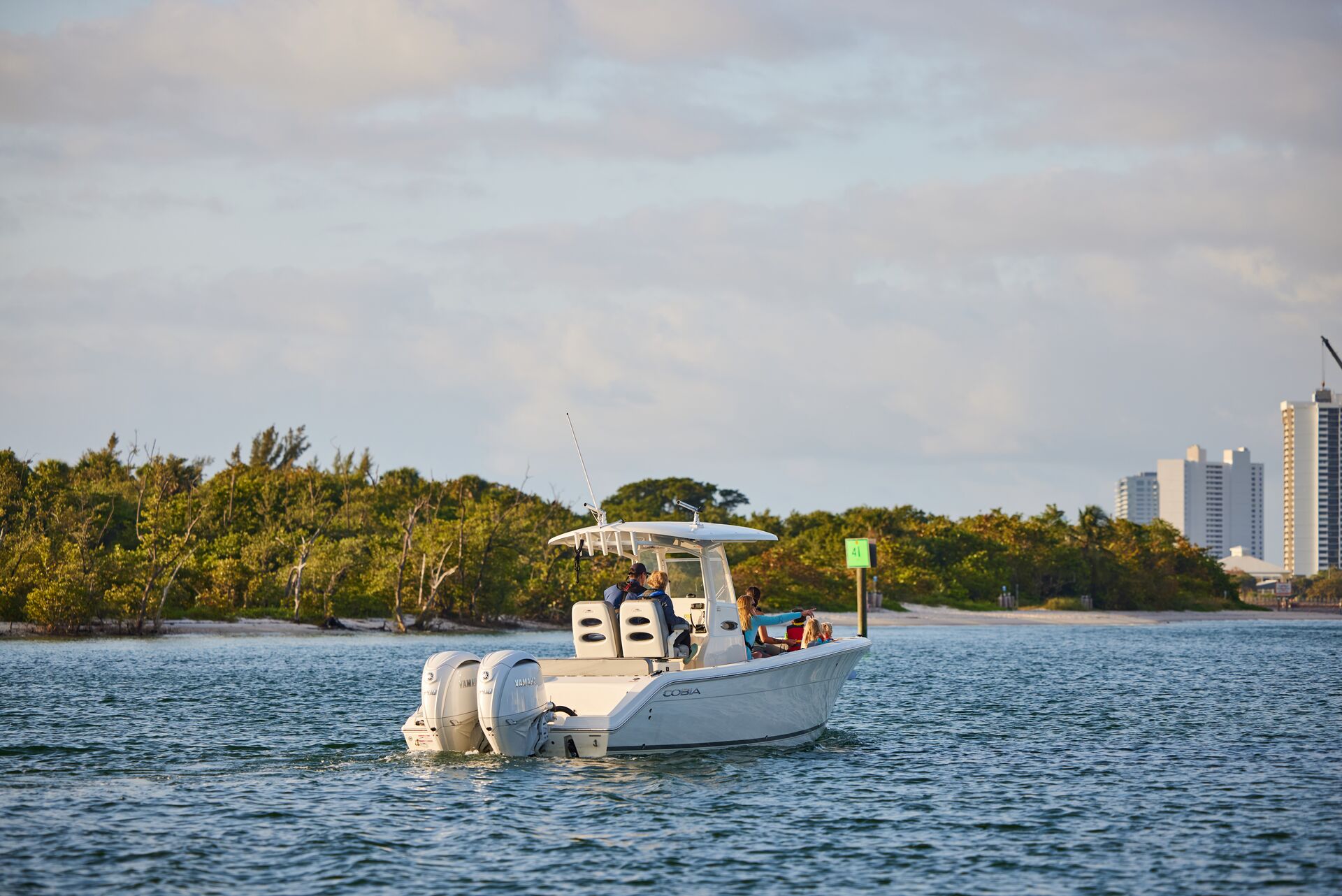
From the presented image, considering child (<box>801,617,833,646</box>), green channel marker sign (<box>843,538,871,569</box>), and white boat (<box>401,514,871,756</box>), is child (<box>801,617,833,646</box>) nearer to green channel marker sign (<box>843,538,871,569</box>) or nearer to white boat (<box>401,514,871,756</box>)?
→ white boat (<box>401,514,871,756</box>)

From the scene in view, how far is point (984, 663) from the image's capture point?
45.2 m

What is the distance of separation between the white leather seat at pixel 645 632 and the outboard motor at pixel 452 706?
7.89 feet

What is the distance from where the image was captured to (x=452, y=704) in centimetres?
1561

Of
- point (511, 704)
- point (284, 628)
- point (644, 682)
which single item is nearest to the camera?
point (511, 704)

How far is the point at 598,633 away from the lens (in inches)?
697

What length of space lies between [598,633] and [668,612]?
3.38 ft

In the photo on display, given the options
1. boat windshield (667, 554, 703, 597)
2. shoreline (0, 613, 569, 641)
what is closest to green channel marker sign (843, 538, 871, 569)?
boat windshield (667, 554, 703, 597)

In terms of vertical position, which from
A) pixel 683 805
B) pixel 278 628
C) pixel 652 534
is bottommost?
pixel 278 628

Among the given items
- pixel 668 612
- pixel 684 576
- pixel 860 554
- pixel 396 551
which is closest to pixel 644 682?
pixel 668 612

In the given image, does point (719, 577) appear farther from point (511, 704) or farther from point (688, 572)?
point (511, 704)

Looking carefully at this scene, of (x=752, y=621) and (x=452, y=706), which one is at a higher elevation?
(x=752, y=621)

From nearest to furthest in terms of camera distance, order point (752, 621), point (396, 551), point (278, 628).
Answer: point (752, 621) < point (278, 628) < point (396, 551)

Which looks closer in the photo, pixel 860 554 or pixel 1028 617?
pixel 860 554

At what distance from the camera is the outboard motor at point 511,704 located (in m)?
15.4
